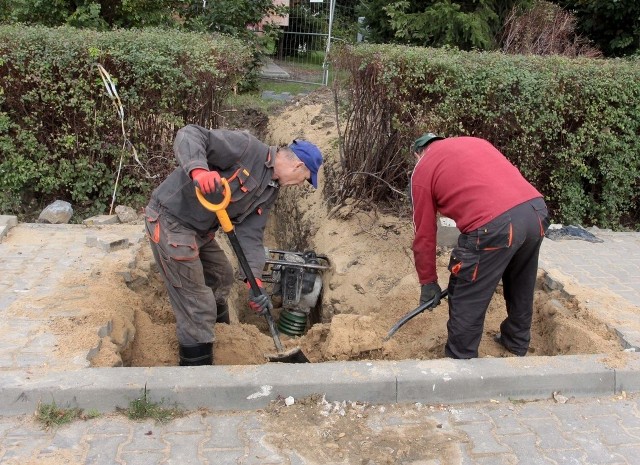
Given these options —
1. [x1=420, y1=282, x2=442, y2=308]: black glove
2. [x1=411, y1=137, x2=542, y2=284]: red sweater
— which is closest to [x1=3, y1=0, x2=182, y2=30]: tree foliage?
[x1=411, y1=137, x2=542, y2=284]: red sweater

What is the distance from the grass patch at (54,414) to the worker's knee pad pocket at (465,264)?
7.62ft

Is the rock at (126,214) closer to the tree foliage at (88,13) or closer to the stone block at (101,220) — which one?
the stone block at (101,220)

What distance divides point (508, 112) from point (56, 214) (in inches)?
189

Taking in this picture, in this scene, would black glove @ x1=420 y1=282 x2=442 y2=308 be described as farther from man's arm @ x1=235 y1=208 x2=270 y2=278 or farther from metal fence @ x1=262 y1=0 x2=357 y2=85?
metal fence @ x1=262 y1=0 x2=357 y2=85

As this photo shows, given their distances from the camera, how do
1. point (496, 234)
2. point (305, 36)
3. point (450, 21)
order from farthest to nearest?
point (305, 36)
point (450, 21)
point (496, 234)

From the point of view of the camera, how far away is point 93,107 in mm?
6332

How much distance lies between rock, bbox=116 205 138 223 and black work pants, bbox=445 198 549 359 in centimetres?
385

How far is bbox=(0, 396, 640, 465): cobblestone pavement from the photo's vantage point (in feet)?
9.76

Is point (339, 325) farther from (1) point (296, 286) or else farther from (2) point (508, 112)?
(2) point (508, 112)

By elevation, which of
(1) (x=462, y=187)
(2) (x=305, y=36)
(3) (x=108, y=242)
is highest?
(2) (x=305, y=36)

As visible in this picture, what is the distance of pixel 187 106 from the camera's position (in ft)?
21.7

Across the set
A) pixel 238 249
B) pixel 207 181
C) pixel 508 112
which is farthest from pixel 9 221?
pixel 508 112

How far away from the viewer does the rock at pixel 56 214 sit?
6.36 meters

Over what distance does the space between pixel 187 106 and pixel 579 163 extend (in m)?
4.29
